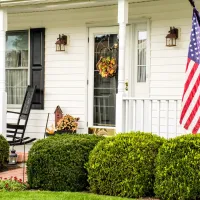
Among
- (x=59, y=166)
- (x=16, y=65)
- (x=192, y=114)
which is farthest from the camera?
(x=16, y=65)

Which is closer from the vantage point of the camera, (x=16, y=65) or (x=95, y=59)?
(x=95, y=59)

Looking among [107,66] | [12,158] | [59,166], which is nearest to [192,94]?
[59,166]

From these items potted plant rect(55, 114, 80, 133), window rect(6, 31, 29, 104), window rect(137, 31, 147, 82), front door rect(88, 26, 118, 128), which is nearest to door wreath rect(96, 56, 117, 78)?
front door rect(88, 26, 118, 128)

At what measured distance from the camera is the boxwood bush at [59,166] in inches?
239

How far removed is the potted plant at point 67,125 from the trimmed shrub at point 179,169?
385 cm

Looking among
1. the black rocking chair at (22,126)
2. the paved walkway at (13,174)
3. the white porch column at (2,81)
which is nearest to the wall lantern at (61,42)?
the black rocking chair at (22,126)

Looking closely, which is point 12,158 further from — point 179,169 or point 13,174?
point 179,169

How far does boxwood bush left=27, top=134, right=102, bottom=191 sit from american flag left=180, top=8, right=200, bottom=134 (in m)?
1.45

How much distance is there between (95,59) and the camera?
923 centimetres

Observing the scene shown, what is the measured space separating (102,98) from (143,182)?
3742 mm

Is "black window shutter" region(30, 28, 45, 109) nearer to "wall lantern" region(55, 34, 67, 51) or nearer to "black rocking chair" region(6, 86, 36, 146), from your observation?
"black rocking chair" region(6, 86, 36, 146)

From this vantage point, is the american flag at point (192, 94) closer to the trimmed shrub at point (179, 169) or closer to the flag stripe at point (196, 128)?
the flag stripe at point (196, 128)

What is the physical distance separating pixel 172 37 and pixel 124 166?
11.0 ft

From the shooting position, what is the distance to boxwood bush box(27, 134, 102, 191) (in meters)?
6.08
